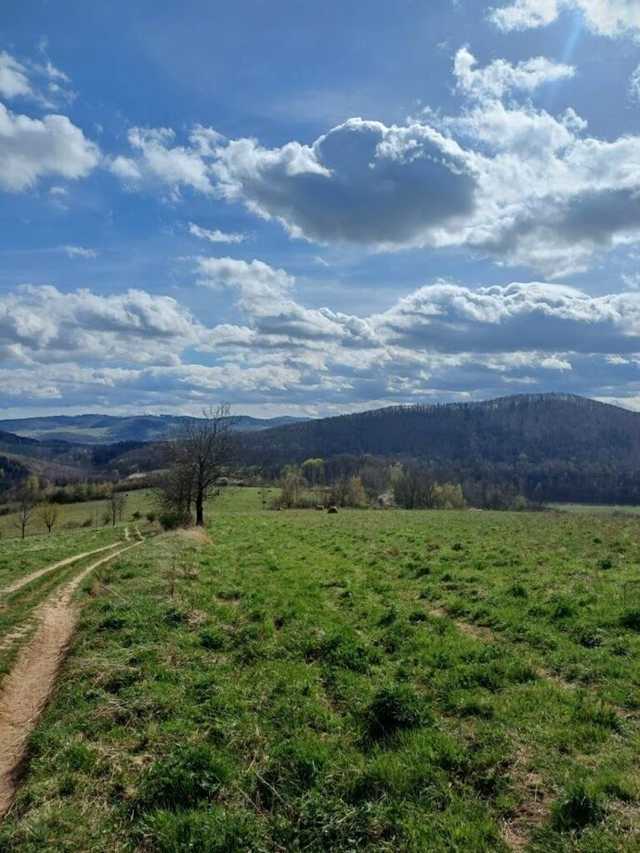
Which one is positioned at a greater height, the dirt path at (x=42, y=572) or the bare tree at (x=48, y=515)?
the dirt path at (x=42, y=572)

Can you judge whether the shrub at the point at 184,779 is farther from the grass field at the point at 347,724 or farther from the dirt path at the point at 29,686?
the dirt path at the point at 29,686

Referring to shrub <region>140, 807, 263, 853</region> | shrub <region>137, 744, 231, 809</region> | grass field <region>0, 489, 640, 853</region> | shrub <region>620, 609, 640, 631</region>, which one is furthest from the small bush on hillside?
shrub <region>140, 807, 263, 853</region>

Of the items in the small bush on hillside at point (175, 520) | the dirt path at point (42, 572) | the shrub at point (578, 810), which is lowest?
the small bush on hillside at point (175, 520)

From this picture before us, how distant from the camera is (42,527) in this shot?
102 metres

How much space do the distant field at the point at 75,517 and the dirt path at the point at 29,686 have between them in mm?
80030

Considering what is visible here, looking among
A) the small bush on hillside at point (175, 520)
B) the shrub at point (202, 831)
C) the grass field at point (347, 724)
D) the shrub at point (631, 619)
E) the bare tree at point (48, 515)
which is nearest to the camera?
the shrub at point (202, 831)

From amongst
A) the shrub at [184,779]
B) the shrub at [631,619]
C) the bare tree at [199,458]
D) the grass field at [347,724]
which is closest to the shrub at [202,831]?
the grass field at [347,724]

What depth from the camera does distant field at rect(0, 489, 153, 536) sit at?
3858 inches

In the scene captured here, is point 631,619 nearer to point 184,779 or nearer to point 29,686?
point 184,779

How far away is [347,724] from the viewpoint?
820 centimetres

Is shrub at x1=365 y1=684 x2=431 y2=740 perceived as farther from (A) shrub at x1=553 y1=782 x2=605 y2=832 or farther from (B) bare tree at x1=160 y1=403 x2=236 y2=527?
(B) bare tree at x1=160 y1=403 x2=236 y2=527

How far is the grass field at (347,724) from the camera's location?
5965 millimetres

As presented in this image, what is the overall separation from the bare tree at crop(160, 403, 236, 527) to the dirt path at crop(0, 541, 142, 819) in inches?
1323

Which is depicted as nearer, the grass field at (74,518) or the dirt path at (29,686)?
the dirt path at (29,686)
